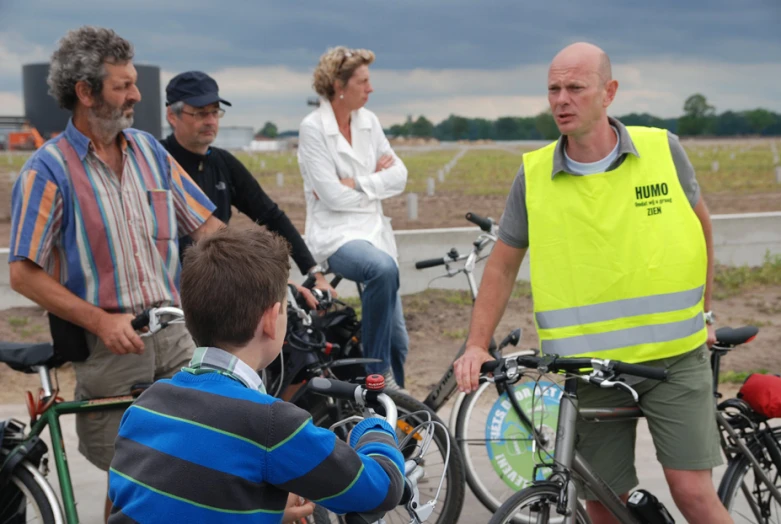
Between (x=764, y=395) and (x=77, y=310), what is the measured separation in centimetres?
295

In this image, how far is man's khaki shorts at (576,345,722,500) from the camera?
11.3 feet

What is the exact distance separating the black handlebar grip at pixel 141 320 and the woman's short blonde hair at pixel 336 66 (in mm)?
2517

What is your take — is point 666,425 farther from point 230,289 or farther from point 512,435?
point 230,289

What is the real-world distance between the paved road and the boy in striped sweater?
2.96m

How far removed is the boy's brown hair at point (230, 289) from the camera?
2182 millimetres

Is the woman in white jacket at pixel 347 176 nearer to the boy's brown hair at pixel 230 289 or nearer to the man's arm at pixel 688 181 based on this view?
the man's arm at pixel 688 181

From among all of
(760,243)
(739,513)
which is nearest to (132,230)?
(739,513)

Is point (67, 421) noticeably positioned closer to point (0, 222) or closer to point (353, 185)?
point (353, 185)

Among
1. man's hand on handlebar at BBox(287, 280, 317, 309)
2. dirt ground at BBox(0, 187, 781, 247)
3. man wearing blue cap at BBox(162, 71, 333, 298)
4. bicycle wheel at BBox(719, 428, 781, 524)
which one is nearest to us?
bicycle wheel at BBox(719, 428, 781, 524)

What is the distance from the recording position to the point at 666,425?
3465 mm

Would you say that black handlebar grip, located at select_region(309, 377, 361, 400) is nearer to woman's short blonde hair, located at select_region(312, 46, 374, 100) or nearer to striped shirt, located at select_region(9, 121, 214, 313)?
striped shirt, located at select_region(9, 121, 214, 313)

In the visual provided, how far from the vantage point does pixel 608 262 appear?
3.49 m

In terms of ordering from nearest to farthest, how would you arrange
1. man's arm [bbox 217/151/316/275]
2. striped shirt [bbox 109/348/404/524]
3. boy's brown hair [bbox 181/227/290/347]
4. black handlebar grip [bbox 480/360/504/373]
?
striped shirt [bbox 109/348/404/524], boy's brown hair [bbox 181/227/290/347], black handlebar grip [bbox 480/360/504/373], man's arm [bbox 217/151/316/275]

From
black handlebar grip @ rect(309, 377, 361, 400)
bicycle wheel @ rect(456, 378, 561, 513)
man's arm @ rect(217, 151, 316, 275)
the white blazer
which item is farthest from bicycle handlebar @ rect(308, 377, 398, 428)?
the white blazer
